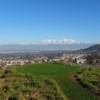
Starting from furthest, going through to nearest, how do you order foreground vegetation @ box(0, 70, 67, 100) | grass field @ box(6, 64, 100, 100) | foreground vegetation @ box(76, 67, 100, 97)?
foreground vegetation @ box(76, 67, 100, 97), grass field @ box(6, 64, 100, 100), foreground vegetation @ box(0, 70, 67, 100)

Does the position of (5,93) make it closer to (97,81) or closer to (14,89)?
(14,89)

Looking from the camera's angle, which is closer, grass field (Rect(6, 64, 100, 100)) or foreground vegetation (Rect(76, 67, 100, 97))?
grass field (Rect(6, 64, 100, 100))

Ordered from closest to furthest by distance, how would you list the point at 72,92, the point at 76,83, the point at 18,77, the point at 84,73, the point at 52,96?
the point at 52,96 → the point at 72,92 → the point at 76,83 → the point at 18,77 → the point at 84,73

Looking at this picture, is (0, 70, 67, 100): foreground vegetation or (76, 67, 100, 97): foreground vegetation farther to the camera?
(76, 67, 100, 97): foreground vegetation

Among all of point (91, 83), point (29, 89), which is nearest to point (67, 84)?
point (91, 83)

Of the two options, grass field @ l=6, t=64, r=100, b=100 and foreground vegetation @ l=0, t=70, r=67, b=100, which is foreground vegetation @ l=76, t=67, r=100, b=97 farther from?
foreground vegetation @ l=0, t=70, r=67, b=100

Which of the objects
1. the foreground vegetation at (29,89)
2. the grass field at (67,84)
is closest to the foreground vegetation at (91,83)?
the grass field at (67,84)

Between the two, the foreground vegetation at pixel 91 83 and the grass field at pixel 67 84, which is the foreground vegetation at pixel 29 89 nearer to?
the grass field at pixel 67 84

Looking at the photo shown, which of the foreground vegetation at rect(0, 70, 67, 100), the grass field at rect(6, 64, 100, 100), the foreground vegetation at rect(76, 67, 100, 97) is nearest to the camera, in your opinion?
the foreground vegetation at rect(0, 70, 67, 100)

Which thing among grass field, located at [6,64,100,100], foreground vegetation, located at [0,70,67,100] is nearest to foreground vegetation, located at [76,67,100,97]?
grass field, located at [6,64,100,100]

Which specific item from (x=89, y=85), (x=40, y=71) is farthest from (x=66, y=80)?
(x=40, y=71)

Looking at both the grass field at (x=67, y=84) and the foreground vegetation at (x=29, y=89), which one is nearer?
the foreground vegetation at (x=29, y=89)
